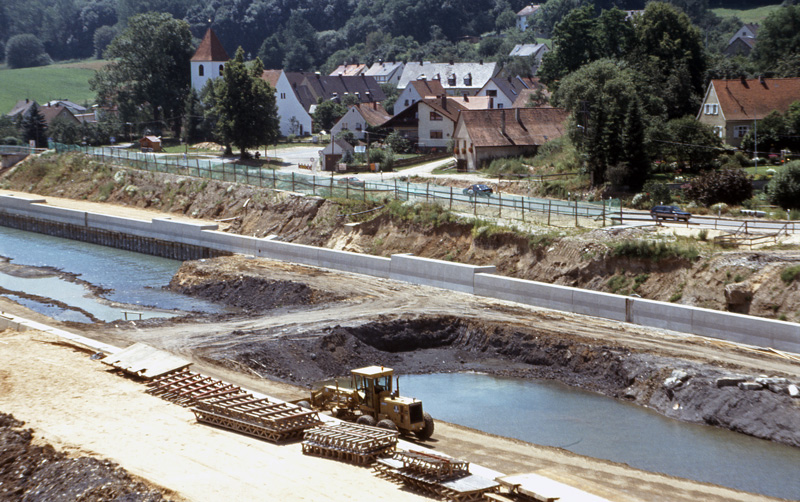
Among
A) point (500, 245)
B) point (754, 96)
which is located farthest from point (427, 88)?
point (500, 245)

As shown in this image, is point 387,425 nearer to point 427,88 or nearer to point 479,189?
point 479,189

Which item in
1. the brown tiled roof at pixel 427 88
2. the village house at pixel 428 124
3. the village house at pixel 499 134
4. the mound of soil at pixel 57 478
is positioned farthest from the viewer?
the brown tiled roof at pixel 427 88

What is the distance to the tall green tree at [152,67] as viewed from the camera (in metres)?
120

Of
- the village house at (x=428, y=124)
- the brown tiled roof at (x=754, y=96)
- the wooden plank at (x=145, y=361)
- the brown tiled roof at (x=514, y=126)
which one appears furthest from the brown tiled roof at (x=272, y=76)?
the wooden plank at (x=145, y=361)

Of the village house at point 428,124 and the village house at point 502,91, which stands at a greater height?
the village house at point 502,91

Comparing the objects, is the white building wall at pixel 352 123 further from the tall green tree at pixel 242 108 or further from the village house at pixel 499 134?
the village house at pixel 499 134

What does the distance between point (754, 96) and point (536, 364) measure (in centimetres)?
5131

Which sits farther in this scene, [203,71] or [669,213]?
[203,71]

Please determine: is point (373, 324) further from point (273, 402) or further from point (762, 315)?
point (762, 315)

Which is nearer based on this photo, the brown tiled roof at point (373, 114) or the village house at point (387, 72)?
the brown tiled roof at point (373, 114)

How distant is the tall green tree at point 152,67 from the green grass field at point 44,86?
41942 millimetres

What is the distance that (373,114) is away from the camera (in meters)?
108

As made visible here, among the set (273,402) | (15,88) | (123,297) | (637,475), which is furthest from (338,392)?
(15,88)

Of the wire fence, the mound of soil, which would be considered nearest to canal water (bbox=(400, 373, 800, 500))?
the mound of soil
